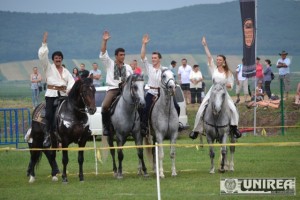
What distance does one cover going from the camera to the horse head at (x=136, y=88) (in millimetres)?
20203

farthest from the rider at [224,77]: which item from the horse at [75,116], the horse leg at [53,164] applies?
the horse leg at [53,164]

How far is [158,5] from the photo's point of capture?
108250 mm

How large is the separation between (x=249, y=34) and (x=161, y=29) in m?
76.2

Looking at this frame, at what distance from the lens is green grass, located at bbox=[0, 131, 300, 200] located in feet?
57.8

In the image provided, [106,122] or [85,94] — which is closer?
[85,94]

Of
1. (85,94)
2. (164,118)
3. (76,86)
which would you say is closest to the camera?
(85,94)

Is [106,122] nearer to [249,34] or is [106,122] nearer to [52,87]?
[52,87]

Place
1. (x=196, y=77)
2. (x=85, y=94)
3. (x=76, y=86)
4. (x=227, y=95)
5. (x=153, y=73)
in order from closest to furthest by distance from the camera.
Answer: (x=85, y=94)
(x=76, y=86)
(x=153, y=73)
(x=227, y=95)
(x=196, y=77)

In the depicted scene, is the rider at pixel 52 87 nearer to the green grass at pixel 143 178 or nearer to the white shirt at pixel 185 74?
the green grass at pixel 143 178

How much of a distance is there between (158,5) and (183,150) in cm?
8001

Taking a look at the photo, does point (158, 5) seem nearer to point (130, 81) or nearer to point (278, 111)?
point (278, 111)

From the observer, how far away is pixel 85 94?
20.0 metres

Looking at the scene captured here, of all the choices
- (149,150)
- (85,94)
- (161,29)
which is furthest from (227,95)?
(161,29)

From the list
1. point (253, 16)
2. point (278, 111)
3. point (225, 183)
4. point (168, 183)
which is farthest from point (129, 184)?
point (278, 111)
